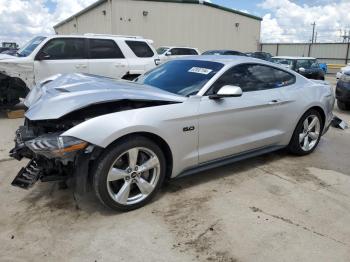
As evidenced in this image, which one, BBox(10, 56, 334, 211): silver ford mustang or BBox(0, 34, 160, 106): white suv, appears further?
BBox(0, 34, 160, 106): white suv

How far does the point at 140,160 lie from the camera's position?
3.70 m

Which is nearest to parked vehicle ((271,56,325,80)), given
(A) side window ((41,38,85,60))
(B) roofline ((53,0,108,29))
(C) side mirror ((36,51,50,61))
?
(A) side window ((41,38,85,60))

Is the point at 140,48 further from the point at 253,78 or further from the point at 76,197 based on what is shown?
the point at 76,197

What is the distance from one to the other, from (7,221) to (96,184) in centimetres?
95

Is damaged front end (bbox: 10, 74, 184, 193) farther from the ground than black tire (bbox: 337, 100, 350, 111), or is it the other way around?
damaged front end (bbox: 10, 74, 184, 193)

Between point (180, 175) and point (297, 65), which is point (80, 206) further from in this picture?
point (297, 65)

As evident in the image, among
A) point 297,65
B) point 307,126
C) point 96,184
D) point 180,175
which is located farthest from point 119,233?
point 297,65

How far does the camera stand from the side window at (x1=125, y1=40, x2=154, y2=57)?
375 inches

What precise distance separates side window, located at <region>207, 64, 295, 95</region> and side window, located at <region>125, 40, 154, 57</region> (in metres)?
5.16

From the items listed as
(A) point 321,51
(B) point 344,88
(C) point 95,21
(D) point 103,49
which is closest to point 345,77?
(B) point 344,88

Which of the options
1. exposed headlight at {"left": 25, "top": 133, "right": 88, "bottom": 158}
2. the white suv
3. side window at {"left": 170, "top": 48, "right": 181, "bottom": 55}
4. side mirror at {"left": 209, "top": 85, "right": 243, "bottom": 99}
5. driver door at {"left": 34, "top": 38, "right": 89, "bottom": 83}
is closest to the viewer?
exposed headlight at {"left": 25, "top": 133, "right": 88, "bottom": 158}

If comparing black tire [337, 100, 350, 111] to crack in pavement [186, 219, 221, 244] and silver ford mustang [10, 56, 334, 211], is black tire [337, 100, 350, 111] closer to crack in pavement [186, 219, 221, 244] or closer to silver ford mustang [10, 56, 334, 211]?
silver ford mustang [10, 56, 334, 211]

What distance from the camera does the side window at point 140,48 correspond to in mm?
9523

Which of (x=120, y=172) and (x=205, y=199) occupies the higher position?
(x=120, y=172)
